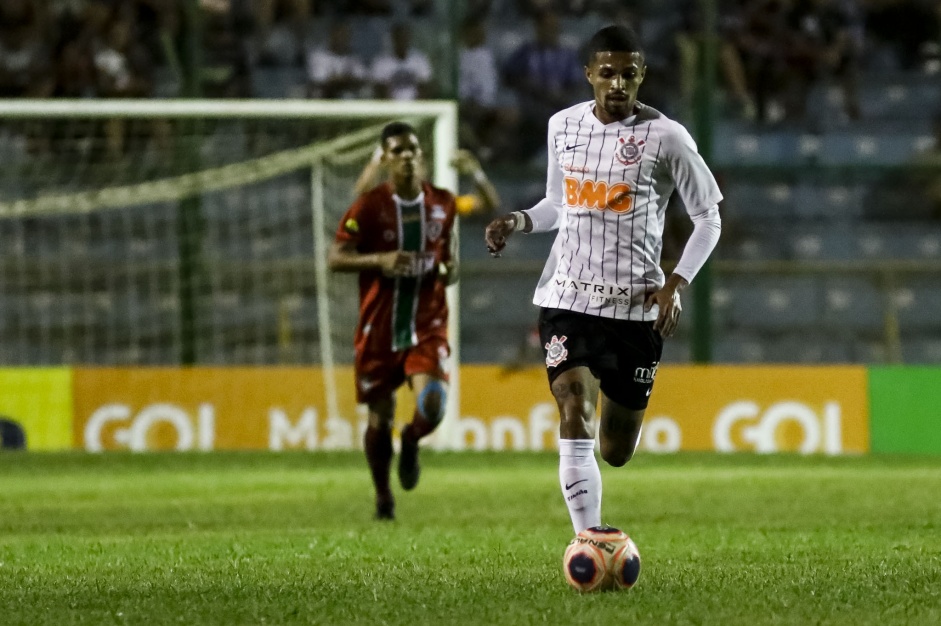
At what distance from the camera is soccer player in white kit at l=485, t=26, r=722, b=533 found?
6.51 m

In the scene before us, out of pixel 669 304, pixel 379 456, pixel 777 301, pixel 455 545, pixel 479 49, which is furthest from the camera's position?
pixel 479 49

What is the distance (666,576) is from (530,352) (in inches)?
382

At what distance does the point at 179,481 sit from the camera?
40.9 feet

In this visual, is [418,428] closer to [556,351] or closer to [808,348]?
[556,351]

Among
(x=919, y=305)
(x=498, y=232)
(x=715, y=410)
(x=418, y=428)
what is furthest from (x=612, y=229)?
(x=919, y=305)

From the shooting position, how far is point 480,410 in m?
15.8

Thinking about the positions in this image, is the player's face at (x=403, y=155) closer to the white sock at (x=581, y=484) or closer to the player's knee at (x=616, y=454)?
the player's knee at (x=616, y=454)

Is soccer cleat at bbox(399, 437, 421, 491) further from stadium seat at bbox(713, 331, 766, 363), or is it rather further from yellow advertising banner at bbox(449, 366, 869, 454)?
stadium seat at bbox(713, 331, 766, 363)

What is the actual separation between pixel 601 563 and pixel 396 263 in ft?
11.3

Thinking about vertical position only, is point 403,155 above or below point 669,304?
above

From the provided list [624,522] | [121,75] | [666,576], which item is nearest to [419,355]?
[624,522]

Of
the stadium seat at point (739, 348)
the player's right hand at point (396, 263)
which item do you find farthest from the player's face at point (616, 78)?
the stadium seat at point (739, 348)

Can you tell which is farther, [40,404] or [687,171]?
[40,404]

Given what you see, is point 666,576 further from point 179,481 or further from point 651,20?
point 651,20
